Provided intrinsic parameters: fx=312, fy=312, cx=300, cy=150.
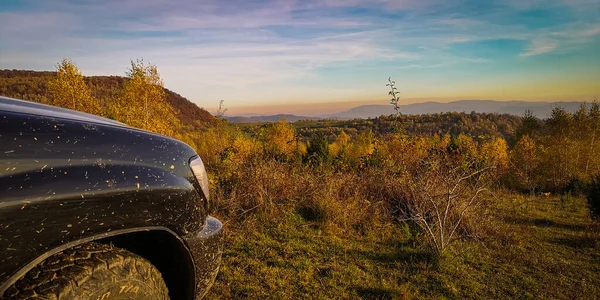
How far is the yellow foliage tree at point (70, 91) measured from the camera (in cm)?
3494

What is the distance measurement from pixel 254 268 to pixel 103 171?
331cm

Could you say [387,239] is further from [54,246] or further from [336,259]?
[54,246]

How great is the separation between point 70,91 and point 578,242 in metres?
43.3

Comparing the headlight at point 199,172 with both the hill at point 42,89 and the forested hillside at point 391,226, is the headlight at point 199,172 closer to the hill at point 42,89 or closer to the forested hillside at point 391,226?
the forested hillside at point 391,226

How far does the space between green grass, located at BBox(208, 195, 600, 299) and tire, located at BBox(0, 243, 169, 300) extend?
2216 millimetres

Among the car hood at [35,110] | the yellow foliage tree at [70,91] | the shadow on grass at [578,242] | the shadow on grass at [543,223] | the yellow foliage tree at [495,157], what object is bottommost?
the shadow on grass at [543,223]

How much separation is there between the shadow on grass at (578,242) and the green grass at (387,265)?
2 centimetres

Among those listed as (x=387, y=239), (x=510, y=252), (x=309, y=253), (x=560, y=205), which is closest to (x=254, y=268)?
(x=309, y=253)

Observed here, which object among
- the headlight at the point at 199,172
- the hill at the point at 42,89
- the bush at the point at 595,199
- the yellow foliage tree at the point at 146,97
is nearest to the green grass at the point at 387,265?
the headlight at the point at 199,172

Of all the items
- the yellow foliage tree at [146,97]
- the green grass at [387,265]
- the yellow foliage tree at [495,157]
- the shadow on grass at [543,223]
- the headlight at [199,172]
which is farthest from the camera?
the yellow foliage tree at [146,97]

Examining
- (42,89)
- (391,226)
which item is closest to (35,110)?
(391,226)

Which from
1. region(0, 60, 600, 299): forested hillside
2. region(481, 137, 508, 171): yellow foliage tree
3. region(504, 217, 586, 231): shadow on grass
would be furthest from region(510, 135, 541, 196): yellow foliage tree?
region(481, 137, 508, 171): yellow foliage tree

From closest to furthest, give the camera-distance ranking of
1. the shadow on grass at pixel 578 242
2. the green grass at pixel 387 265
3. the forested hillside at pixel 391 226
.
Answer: the green grass at pixel 387 265, the forested hillside at pixel 391 226, the shadow on grass at pixel 578 242

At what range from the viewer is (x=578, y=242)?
273 inches
